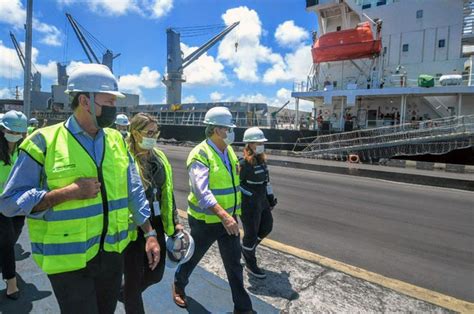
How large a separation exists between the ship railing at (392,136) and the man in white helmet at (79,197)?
59.0 ft

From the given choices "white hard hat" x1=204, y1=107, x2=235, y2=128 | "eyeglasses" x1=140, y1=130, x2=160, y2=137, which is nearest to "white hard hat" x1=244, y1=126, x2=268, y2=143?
"white hard hat" x1=204, y1=107, x2=235, y2=128

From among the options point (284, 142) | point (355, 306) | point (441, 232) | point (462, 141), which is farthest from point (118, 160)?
point (284, 142)

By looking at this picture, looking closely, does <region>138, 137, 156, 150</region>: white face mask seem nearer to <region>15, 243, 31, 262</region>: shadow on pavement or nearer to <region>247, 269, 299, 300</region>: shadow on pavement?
<region>247, 269, 299, 300</region>: shadow on pavement

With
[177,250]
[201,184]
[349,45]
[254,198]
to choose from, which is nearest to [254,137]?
[254,198]

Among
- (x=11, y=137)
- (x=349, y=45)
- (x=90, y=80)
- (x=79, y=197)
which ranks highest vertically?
(x=349, y=45)

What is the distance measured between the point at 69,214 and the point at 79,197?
12 cm

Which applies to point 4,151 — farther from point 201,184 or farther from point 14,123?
point 201,184

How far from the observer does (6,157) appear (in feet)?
11.1

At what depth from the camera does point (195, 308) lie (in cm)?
315

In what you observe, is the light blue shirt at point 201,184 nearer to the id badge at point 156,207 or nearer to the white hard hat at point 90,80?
the id badge at point 156,207

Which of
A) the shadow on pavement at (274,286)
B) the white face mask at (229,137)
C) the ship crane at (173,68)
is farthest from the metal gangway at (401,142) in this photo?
the ship crane at (173,68)

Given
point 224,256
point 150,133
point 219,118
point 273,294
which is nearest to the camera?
point 150,133

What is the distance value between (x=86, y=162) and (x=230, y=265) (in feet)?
5.53

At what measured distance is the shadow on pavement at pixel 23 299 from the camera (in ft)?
9.83
